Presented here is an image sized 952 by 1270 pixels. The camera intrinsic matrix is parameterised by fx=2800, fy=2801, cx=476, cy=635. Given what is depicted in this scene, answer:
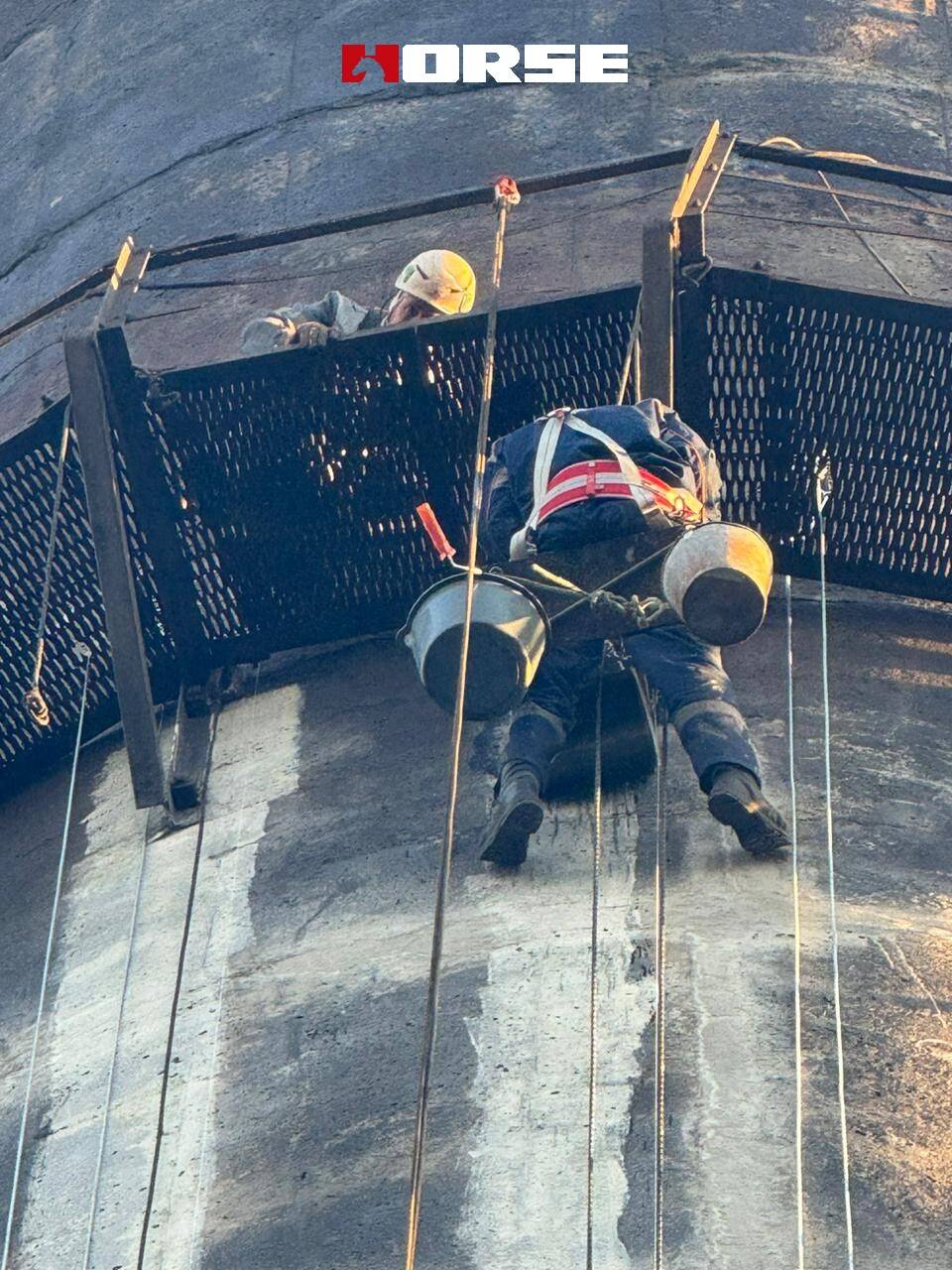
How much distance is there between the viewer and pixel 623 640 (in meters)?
10.7

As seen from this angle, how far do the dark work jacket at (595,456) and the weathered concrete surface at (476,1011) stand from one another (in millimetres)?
1005

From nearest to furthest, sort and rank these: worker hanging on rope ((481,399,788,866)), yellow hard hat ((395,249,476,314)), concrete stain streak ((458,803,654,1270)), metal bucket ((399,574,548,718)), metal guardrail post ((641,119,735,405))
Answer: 1. concrete stain streak ((458,803,654,1270))
2. metal bucket ((399,574,548,718))
3. worker hanging on rope ((481,399,788,866))
4. metal guardrail post ((641,119,735,405))
5. yellow hard hat ((395,249,476,314))

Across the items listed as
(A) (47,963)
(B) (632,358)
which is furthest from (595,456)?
(A) (47,963)

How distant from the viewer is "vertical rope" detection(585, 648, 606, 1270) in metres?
8.61

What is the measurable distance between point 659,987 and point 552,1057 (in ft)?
1.51

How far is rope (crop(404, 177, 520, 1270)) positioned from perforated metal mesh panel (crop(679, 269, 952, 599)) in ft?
3.37

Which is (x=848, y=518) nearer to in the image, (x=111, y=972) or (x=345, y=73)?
(x=111, y=972)

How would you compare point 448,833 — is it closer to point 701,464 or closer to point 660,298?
point 701,464

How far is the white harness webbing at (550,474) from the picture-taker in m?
10.2

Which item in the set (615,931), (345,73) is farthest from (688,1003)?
(345,73)

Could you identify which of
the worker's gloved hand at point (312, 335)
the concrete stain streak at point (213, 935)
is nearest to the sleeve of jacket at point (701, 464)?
the worker's gloved hand at point (312, 335)

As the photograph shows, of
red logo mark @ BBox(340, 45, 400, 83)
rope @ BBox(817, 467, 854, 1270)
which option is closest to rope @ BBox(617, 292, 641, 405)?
rope @ BBox(817, 467, 854, 1270)

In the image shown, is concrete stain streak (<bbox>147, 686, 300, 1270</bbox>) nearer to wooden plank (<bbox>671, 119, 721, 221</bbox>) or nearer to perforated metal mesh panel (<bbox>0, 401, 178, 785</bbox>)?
perforated metal mesh panel (<bbox>0, 401, 178, 785</bbox>)

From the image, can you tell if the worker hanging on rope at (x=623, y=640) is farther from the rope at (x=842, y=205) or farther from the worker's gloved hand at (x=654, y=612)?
the rope at (x=842, y=205)
